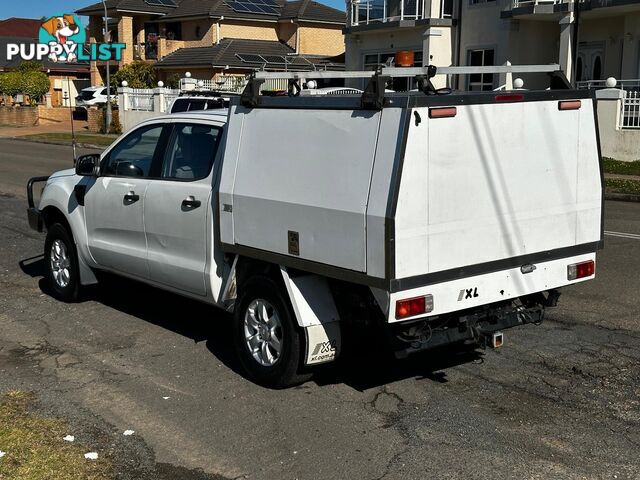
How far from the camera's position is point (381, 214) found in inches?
185

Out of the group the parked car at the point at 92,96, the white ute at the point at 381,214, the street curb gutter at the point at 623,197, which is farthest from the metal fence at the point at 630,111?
the parked car at the point at 92,96

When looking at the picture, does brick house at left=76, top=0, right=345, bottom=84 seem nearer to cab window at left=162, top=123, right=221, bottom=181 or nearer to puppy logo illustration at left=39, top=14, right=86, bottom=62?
puppy logo illustration at left=39, top=14, right=86, bottom=62

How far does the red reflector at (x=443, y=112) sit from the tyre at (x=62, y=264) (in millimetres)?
4349

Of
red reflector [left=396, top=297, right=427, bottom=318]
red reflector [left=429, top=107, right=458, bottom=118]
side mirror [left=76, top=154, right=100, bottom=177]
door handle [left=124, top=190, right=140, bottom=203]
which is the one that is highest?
red reflector [left=429, top=107, right=458, bottom=118]

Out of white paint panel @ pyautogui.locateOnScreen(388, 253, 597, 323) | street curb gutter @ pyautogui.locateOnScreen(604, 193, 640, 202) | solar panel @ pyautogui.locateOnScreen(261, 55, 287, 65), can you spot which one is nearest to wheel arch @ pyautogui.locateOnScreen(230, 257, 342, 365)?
white paint panel @ pyautogui.locateOnScreen(388, 253, 597, 323)

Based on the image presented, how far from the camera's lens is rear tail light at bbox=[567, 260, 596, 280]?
18.6ft

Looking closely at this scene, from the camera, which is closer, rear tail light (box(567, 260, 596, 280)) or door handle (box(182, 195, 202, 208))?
rear tail light (box(567, 260, 596, 280))

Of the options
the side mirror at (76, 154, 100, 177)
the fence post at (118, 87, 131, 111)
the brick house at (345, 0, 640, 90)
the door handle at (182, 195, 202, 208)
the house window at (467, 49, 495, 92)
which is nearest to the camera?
the door handle at (182, 195, 202, 208)

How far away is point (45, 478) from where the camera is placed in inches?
171

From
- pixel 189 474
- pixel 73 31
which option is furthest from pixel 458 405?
pixel 73 31

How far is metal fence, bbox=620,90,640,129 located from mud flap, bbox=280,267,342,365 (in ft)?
56.5

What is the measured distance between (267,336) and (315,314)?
496 millimetres

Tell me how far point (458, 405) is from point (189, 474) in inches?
72.6

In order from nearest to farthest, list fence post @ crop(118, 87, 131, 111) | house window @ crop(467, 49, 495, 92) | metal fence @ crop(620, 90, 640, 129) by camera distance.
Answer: metal fence @ crop(620, 90, 640, 129), house window @ crop(467, 49, 495, 92), fence post @ crop(118, 87, 131, 111)
